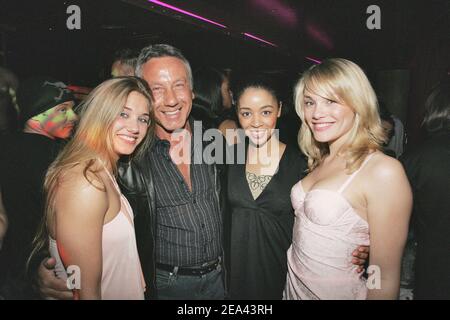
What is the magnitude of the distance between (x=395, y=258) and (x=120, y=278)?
1266 mm

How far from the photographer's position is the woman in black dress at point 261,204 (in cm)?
185

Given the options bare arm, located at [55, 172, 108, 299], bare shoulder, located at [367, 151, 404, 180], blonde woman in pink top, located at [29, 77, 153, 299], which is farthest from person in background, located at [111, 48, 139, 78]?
bare shoulder, located at [367, 151, 404, 180]

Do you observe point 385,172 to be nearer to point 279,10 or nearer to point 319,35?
point 279,10

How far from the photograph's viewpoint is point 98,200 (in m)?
1.27

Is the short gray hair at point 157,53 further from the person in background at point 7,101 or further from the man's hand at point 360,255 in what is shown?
the man's hand at point 360,255

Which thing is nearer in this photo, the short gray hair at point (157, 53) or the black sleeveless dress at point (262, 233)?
the black sleeveless dress at point (262, 233)

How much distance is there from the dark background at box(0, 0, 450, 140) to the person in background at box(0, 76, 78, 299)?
43.3 inches

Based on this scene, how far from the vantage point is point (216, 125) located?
2537 millimetres

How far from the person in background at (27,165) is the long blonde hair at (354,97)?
1.59 meters

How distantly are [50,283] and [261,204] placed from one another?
1179mm

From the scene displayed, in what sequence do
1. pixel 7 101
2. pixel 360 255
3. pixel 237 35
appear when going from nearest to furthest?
pixel 360 255, pixel 7 101, pixel 237 35

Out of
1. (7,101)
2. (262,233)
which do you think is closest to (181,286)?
(262,233)

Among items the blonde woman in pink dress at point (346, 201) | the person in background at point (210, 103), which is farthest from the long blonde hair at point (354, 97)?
the person in background at point (210, 103)
